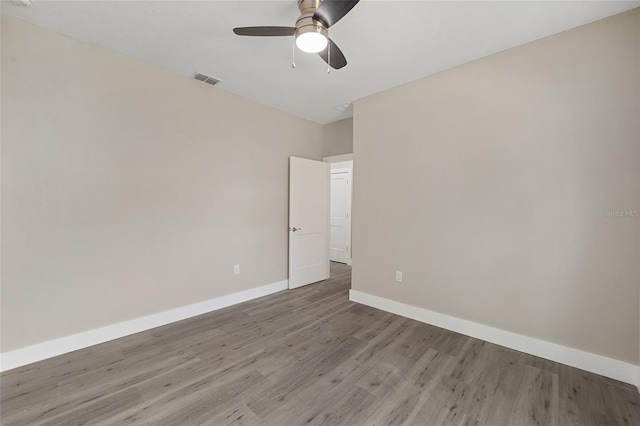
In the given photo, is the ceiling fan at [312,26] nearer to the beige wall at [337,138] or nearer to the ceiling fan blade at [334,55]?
the ceiling fan blade at [334,55]

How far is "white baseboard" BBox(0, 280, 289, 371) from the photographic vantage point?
2.04 m

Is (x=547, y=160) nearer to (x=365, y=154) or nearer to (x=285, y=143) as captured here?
(x=365, y=154)

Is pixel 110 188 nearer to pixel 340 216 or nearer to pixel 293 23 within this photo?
pixel 293 23

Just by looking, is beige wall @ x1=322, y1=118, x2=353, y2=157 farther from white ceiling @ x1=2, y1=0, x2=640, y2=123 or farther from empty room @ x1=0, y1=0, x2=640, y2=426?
white ceiling @ x1=2, y1=0, x2=640, y2=123

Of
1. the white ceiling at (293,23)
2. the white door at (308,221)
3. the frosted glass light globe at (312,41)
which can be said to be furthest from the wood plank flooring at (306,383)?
the white ceiling at (293,23)

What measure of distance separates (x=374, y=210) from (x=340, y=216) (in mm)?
2794

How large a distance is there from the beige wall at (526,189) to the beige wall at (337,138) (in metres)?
1.03

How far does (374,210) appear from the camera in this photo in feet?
10.9

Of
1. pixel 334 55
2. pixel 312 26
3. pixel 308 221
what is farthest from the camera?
pixel 308 221

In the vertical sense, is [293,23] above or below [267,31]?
above

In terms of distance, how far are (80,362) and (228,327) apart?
1.18 m

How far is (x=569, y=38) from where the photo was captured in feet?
6.93

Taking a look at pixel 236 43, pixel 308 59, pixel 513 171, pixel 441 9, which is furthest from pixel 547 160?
pixel 236 43

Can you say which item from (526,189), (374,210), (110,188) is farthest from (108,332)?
(526,189)
